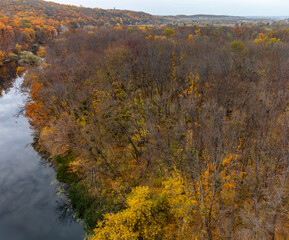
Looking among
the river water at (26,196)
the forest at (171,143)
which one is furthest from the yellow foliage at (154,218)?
the river water at (26,196)

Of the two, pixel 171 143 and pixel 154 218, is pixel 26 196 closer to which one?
pixel 154 218

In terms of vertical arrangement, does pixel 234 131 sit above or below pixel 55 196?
above

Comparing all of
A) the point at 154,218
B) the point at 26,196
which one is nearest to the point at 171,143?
the point at 154,218

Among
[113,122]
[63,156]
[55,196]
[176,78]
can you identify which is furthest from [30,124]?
[176,78]

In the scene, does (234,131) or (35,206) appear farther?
(35,206)

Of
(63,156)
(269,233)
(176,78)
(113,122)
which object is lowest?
(63,156)

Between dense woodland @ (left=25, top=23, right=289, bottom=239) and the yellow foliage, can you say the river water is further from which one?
the yellow foliage

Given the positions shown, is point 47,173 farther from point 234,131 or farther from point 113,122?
point 234,131
